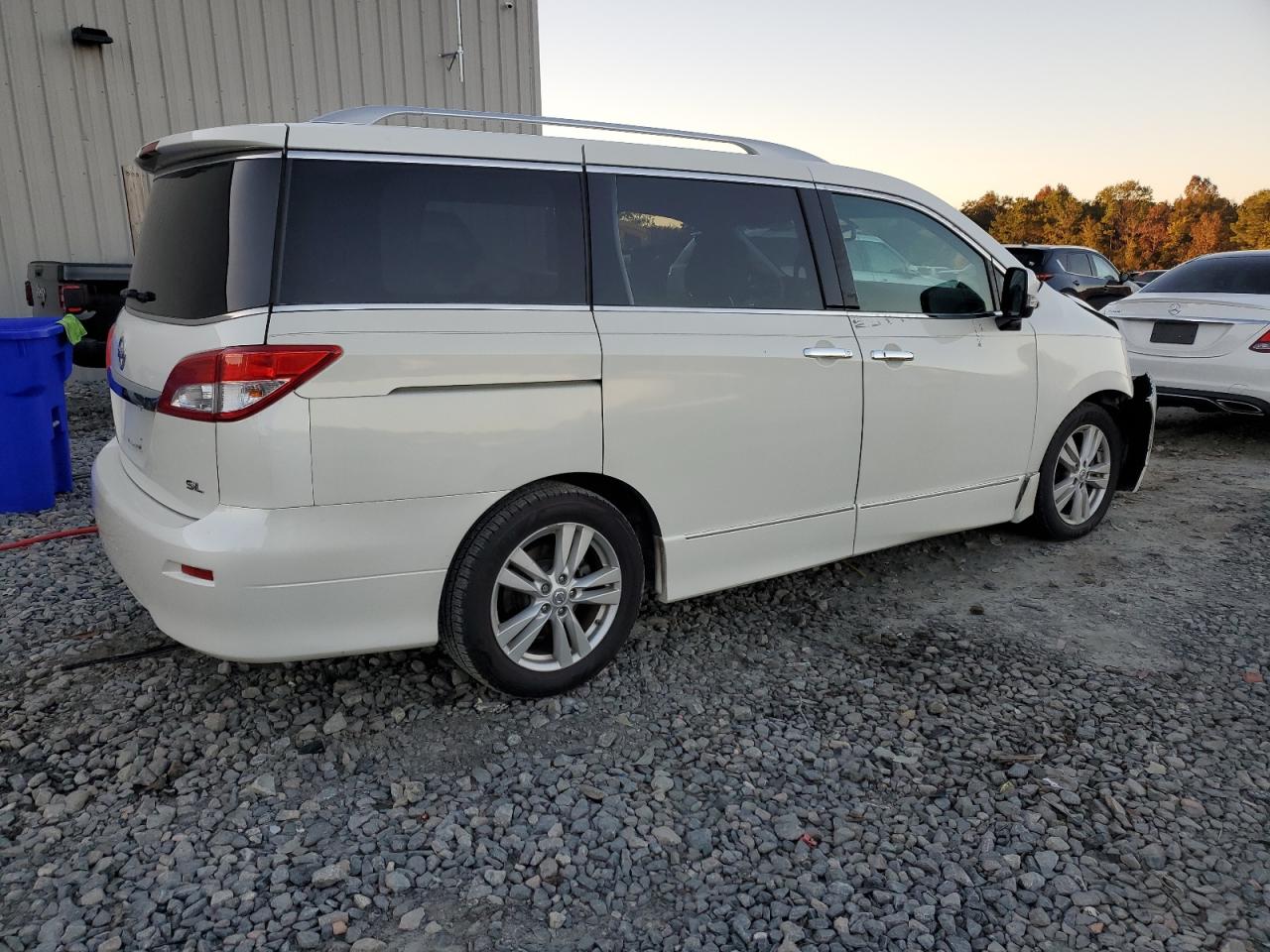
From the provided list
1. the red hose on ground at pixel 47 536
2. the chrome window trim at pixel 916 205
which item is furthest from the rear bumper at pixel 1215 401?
the red hose on ground at pixel 47 536

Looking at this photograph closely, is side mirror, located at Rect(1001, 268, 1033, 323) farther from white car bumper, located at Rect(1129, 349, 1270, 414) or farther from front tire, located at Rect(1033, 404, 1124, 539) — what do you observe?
white car bumper, located at Rect(1129, 349, 1270, 414)

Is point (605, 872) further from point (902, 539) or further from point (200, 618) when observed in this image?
point (902, 539)

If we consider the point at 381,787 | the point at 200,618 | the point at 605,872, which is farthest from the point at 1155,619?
the point at 200,618

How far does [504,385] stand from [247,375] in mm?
744

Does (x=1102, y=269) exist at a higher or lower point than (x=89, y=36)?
lower

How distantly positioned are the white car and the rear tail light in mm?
7021

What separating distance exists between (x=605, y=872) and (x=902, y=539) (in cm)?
224

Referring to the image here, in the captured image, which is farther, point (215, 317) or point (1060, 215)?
point (1060, 215)

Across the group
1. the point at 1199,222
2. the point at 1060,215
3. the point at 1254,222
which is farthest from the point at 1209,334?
the point at 1060,215

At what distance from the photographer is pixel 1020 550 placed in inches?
195

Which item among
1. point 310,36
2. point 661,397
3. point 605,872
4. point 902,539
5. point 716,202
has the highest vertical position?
point 310,36

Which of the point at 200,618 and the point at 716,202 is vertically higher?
the point at 716,202

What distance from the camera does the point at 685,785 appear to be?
112 inches

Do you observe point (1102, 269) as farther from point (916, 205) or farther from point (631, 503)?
point (631, 503)
